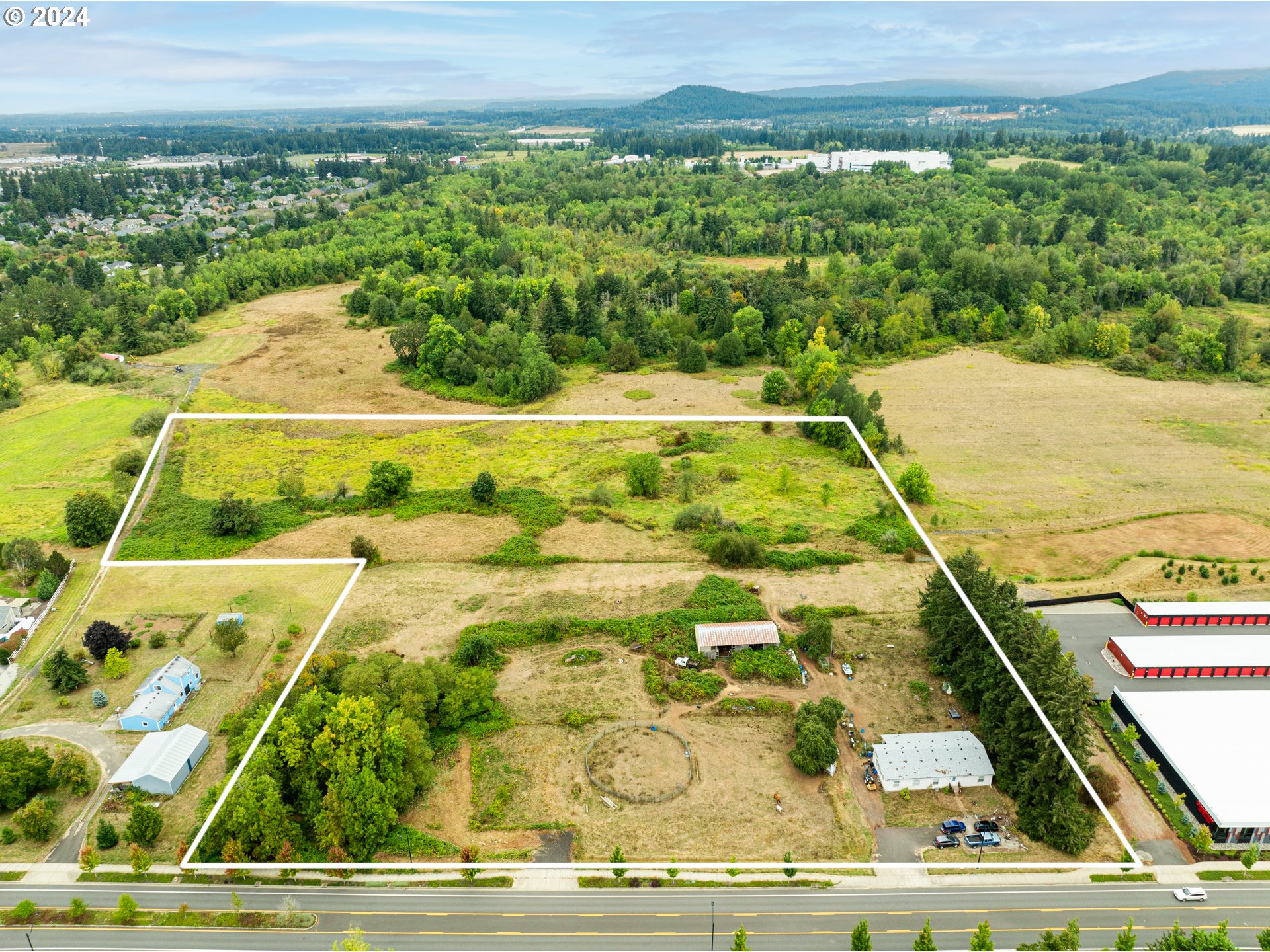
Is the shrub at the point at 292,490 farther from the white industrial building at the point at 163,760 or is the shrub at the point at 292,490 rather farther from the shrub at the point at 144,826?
the shrub at the point at 144,826

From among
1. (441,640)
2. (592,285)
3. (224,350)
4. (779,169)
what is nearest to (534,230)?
(592,285)

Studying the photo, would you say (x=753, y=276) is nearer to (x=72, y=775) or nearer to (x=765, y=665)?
(x=765, y=665)

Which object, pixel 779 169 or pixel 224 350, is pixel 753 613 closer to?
pixel 224 350

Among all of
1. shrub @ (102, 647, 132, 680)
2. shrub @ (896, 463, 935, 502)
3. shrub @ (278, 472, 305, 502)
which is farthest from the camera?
shrub @ (896, 463, 935, 502)

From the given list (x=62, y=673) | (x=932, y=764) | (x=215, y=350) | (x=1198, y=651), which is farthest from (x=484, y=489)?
(x=215, y=350)

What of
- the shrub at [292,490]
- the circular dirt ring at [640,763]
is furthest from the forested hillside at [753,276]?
the circular dirt ring at [640,763]

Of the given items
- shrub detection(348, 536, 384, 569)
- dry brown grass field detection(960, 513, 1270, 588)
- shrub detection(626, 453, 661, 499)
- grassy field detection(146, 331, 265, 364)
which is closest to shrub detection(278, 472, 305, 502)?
shrub detection(348, 536, 384, 569)

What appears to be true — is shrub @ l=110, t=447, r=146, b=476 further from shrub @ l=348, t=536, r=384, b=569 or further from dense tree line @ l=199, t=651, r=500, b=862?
dense tree line @ l=199, t=651, r=500, b=862
